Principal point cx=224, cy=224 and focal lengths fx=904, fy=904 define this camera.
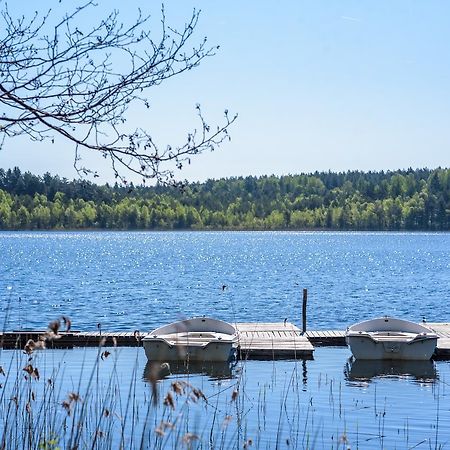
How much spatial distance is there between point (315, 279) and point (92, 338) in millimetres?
43456

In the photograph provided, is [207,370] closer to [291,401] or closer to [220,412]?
[291,401]

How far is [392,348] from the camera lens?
817 inches

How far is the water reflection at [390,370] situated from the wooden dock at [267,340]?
98 centimetres

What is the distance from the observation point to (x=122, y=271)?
247 ft

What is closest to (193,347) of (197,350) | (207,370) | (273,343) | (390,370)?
(197,350)

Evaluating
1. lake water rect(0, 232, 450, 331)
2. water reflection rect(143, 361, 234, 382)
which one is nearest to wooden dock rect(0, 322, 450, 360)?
water reflection rect(143, 361, 234, 382)

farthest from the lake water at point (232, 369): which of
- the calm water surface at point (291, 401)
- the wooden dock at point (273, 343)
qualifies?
the wooden dock at point (273, 343)

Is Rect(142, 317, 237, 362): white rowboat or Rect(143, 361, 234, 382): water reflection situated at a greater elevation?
Rect(142, 317, 237, 362): white rowboat

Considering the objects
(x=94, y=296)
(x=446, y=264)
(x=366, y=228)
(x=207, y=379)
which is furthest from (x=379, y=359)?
(x=366, y=228)

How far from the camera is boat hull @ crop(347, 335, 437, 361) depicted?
2062 cm

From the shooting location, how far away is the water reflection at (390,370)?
778 inches

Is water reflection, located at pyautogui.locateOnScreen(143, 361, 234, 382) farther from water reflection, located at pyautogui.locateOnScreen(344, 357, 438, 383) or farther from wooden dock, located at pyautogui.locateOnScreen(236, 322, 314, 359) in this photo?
water reflection, located at pyautogui.locateOnScreen(344, 357, 438, 383)

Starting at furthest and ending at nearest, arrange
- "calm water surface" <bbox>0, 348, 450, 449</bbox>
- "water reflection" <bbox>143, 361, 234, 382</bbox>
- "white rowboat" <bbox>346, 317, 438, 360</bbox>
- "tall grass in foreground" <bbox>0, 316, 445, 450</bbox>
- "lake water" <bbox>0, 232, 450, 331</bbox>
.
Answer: "lake water" <bbox>0, 232, 450, 331</bbox>
"white rowboat" <bbox>346, 317, 438, 360</bbox>
"water reflection" <bbox>143, 361, 234, 382</bbox>
"calm water surface" <bbox>0, 348, 450, 449</bbox>
"tall grass in foreground" <bbox>0, 316, 445, 450</bbox>

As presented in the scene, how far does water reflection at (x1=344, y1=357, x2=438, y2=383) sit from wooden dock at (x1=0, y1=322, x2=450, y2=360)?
0.98 meters
